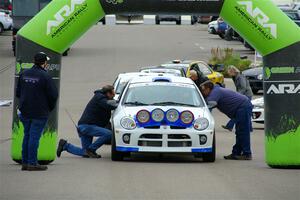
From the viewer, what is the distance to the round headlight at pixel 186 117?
1669 cm

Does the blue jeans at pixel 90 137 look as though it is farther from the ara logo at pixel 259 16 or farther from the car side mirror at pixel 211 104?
the ara logo at pixel 259 16

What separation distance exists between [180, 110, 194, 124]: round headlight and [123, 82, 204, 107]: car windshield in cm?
64

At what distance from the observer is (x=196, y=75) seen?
80.2 feet

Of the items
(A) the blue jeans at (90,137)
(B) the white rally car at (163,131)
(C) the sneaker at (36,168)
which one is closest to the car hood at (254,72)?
(A) the blue jeans at (90,137)

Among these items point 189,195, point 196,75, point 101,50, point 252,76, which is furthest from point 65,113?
point 101,50

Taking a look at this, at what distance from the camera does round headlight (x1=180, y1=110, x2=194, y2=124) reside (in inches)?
657

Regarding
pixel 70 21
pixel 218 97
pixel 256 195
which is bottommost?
pixel 256 195

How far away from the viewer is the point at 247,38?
15938 mm

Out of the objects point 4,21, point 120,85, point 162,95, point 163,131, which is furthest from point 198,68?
point 4,21

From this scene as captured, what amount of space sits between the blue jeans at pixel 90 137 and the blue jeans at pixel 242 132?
230 centimetres

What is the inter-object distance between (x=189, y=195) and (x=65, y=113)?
15.9 m

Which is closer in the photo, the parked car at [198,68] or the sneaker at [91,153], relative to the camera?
the sneaker at [91,153]

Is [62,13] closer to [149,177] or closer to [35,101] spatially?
[35,101]

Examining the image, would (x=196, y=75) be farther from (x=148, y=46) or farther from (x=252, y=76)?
(x=148, y=46)
